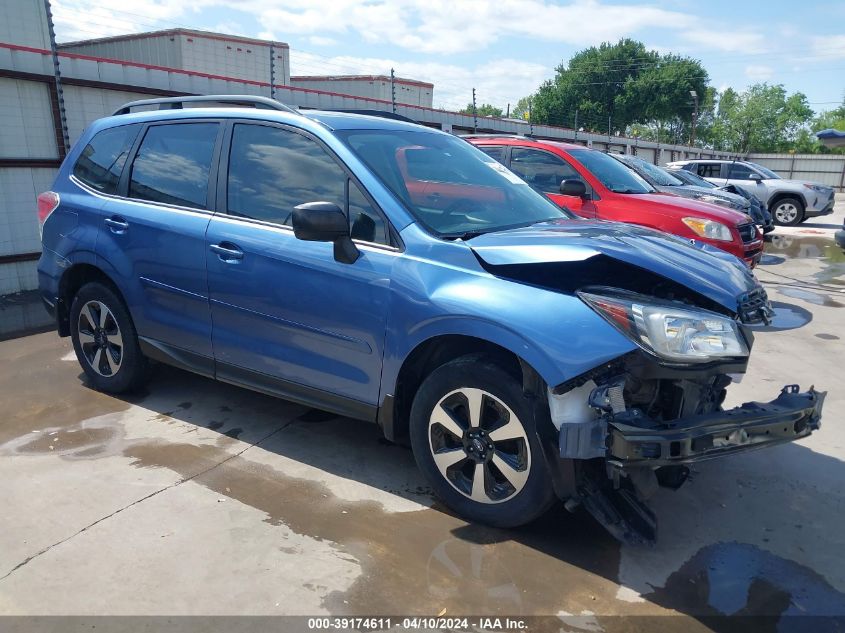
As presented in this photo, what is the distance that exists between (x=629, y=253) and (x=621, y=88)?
74.8 m

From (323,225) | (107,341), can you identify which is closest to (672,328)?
(323,225)

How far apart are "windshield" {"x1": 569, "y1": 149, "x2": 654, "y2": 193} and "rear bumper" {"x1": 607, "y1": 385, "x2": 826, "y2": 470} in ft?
16.4

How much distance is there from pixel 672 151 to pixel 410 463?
38.9m

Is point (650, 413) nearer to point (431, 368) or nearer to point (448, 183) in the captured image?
point (431, 368)

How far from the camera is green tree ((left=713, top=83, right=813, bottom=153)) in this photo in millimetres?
79625

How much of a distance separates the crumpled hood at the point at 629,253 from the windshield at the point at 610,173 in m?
4.21

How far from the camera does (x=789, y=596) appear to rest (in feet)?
8.73

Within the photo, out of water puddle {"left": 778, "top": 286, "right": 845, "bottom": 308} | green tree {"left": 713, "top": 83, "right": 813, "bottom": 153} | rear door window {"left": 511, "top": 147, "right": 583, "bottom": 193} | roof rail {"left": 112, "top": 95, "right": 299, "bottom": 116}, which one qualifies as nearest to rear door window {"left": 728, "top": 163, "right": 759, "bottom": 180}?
water puddle {"left": 778, "top": 286, "right": 845, "bottom": 308}

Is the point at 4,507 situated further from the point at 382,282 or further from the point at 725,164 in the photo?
the point at 725,164

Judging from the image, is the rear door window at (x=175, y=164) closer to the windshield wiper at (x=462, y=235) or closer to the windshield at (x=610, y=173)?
the windshield wiper at (x=462, y=235)

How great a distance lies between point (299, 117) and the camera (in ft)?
11.9

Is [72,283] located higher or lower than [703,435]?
higher

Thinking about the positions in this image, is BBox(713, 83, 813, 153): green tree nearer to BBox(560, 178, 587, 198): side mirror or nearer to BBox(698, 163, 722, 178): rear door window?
BBox(698, 163, 722, 178): rear door window

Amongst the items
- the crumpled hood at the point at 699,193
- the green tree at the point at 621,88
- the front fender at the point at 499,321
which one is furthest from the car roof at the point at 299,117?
the green tree at the point at 621,88
